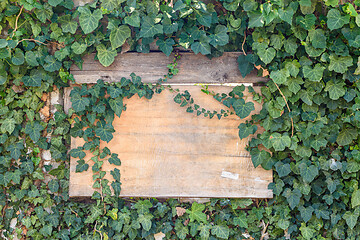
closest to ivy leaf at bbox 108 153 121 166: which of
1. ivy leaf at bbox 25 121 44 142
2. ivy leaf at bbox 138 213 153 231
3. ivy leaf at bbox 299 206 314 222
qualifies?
ivy leaf at bbox 138 213 153 231

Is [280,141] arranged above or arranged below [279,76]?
below

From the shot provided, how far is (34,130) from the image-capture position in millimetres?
2627

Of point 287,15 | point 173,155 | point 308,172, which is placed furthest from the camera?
point 173,155

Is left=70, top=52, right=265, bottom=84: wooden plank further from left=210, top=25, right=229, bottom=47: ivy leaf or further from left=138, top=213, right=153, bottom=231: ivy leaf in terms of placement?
left=138, top=213, right=153, bottom=231: ivy leaf

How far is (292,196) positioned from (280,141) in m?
0.45

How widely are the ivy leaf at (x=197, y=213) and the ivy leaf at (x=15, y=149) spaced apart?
1422 mm

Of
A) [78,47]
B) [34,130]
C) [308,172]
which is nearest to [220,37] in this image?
[78,47]

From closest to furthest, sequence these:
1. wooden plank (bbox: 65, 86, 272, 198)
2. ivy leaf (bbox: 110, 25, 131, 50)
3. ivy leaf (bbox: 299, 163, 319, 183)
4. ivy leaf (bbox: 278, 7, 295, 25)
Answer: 1. ivy leaf (bbox: 278, 7, 295, 25)
2. ivy leaf (bbox: 110, 25, 131, 50)
3. ivy leaf (bbox: 299, 163, 319, 183)
4. wooden plank (bbox: 65, 86, 272, 198)

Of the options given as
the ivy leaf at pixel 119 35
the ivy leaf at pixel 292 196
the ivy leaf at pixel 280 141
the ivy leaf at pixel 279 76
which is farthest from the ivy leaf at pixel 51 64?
the ivy leaf at pixel 292 196

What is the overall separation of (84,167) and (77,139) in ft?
0.75

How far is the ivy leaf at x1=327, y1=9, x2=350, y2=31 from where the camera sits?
2383 millimetres

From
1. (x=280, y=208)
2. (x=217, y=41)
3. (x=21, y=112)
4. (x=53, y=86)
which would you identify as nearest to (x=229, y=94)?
(x=217, y=41)

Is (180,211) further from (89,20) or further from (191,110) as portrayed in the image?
(89,20)

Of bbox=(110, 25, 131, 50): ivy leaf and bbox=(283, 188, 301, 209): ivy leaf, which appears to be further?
bbox=(283, 188, 301, 209): ivy leaf
